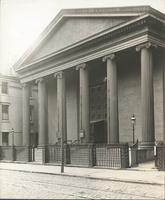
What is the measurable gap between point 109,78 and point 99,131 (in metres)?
8.86

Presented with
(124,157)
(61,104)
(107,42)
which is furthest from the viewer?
(61,104)

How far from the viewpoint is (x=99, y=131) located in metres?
36.2

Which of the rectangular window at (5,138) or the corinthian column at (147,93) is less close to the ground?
the corinthian column at (147,93)

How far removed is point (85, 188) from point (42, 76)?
81.1 ft

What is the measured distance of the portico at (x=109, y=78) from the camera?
2588 cm

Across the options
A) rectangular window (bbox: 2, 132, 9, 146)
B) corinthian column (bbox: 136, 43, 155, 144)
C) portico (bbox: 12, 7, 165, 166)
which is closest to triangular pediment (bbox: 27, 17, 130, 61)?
portico (bbox: 12, 7, 165, 166)

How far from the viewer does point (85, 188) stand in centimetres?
1296

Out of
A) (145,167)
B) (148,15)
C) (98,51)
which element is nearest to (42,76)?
(98,51)

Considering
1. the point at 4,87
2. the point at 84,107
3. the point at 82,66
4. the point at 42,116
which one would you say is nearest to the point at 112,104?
the point at 84,107

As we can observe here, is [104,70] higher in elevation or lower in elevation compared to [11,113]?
higher

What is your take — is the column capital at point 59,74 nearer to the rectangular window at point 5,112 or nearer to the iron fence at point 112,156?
the rectangular window at point 5,112

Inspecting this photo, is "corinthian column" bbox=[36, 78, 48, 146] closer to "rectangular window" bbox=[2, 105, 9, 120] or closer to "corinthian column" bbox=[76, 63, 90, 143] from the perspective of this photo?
"corinthian column" bbox=[76, 63, 90, 143]

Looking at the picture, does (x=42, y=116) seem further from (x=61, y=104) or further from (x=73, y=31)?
(x=73, y=31)

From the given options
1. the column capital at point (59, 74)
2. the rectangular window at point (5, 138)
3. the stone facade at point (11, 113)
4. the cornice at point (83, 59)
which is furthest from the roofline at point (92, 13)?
the rectangular window at point (5, 138)
